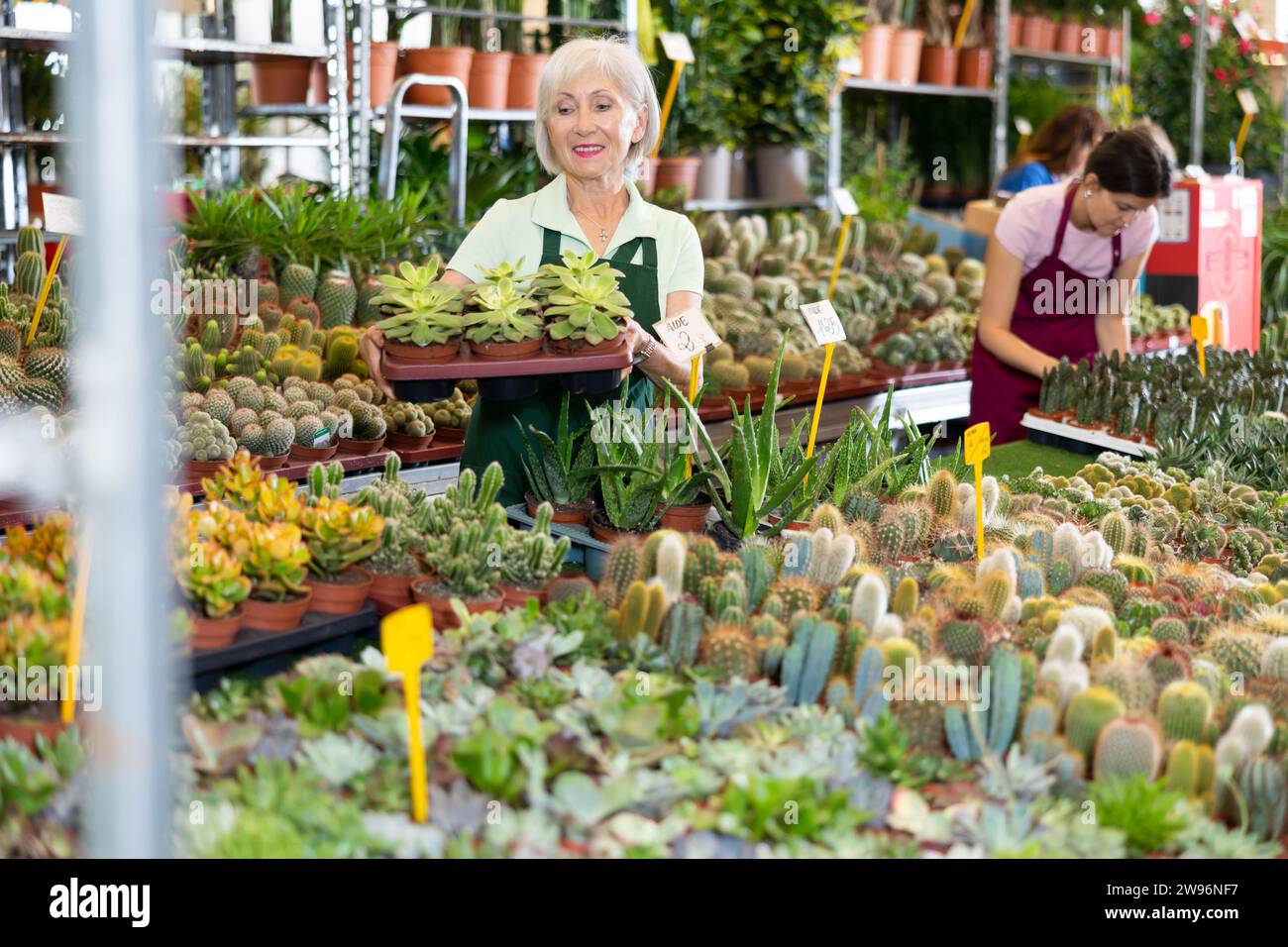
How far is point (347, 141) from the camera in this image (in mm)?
4762

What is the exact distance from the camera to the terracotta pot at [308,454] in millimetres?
3010

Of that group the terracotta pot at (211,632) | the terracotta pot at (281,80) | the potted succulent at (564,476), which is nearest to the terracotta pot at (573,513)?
the potted succulent at (564,476)

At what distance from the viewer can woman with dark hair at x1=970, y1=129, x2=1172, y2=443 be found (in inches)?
155

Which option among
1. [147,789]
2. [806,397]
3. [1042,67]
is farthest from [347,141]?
[1042,67]

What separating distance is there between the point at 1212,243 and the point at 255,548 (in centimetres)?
452

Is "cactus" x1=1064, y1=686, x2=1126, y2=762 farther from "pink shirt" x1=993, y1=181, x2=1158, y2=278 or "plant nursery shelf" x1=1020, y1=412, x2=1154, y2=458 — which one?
"pink shirt" x1=993, y1=181, x2=1158, y2=278

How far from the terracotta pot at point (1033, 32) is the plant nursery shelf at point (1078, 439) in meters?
6.00

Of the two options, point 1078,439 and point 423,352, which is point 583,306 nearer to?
point 423,352

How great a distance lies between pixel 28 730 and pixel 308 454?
1.55 m

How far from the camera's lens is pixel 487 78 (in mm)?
5402

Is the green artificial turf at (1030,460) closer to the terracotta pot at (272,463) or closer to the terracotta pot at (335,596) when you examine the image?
the terracotta pot at (272,463)

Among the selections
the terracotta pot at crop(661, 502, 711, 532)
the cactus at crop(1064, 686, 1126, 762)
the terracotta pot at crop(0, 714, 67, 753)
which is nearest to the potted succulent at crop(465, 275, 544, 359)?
the terracotta pot at crop(661, 502, 711, 532)

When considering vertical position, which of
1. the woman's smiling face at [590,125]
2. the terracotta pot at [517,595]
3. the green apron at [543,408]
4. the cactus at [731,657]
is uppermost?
the woman's smiling face at [590,125]
